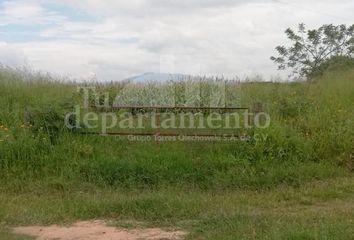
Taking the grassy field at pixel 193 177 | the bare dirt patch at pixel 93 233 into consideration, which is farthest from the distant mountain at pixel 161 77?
the bare dirt patch at pixel 93 233

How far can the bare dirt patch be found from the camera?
4.89 metres

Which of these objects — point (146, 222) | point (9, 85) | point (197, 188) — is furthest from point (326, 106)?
point (9, 85)

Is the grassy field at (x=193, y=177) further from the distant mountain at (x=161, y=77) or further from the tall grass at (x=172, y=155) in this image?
the distant mountain at (x=161, y=77)

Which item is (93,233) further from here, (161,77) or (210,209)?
(161,77)

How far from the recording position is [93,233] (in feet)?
16.5

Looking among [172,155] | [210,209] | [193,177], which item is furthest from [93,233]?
[172,155]

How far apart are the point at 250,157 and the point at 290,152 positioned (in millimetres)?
737

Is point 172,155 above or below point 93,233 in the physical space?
above

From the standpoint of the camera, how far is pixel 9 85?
10633 mm

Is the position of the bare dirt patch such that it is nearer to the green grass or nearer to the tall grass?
the green grass

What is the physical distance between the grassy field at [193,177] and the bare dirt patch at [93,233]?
19 centimetres

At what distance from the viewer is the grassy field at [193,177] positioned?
212 inches

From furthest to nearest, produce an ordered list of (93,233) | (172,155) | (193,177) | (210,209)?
(172,155), (193,177), (210,209), (93,233)

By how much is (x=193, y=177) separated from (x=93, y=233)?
8.03 feet
